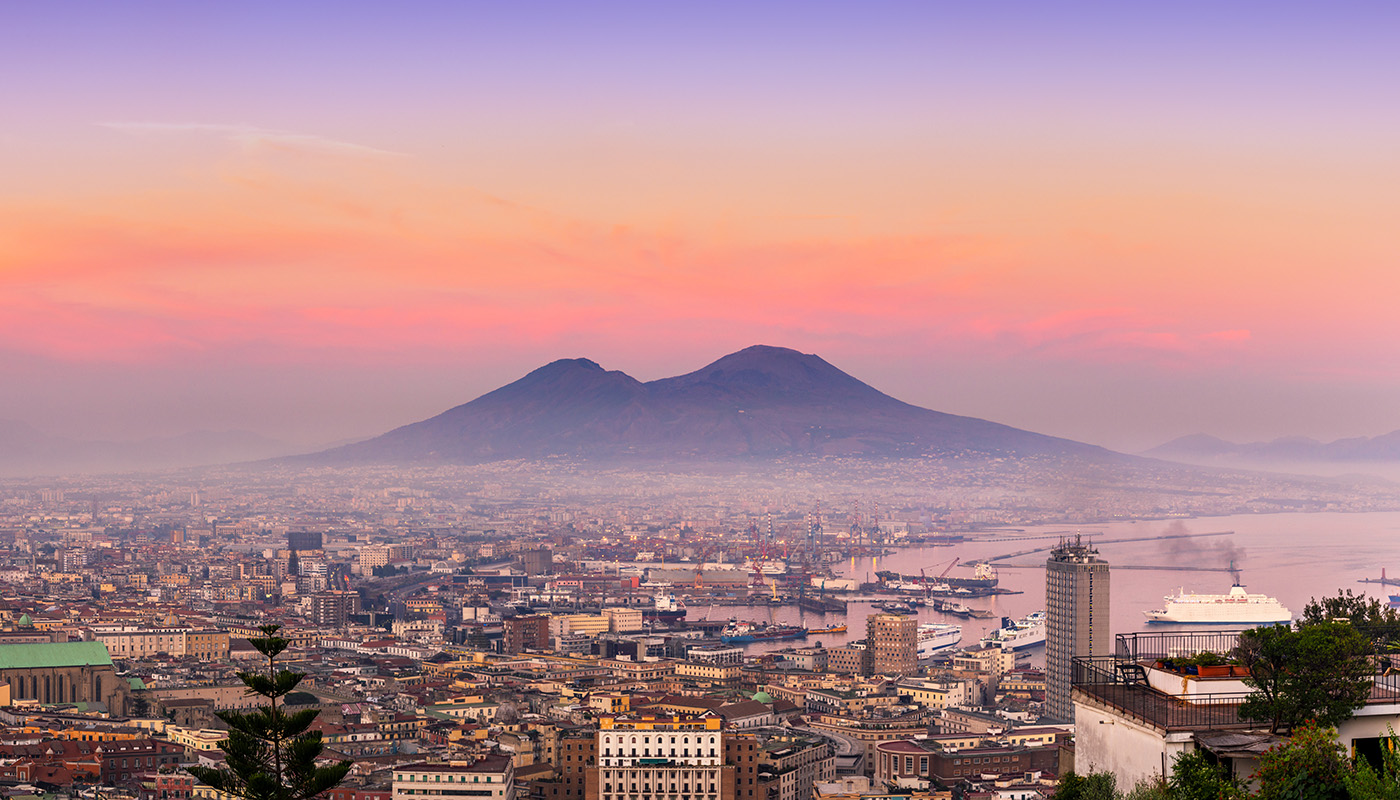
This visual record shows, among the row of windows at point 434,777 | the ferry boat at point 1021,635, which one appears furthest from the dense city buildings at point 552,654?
the ferry boat at point 1021,635

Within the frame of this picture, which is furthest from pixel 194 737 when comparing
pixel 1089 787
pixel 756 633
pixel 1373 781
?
pixel 756 633

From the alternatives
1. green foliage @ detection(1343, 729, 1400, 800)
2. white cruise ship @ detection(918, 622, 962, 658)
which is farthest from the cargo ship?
green foliage @ detection(1343, 729, 1400, 800)

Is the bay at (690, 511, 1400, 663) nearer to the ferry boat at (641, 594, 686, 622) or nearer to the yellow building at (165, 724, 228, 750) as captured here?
the ferry boat at (641, 594, 686, 622)

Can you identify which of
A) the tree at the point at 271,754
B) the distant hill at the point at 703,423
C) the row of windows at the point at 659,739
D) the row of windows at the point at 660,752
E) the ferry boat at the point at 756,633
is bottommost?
the ferry boat at the point at 756,633

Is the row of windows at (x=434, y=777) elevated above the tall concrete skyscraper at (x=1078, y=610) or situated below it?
below

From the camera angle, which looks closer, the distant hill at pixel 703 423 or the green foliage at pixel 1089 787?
the green foliage at pixel 1089 787

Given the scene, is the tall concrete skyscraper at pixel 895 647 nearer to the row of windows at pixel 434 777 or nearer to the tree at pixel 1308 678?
the row of windows at pixel 434 777

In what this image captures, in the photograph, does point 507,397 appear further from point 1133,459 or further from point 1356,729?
point 1356,729
